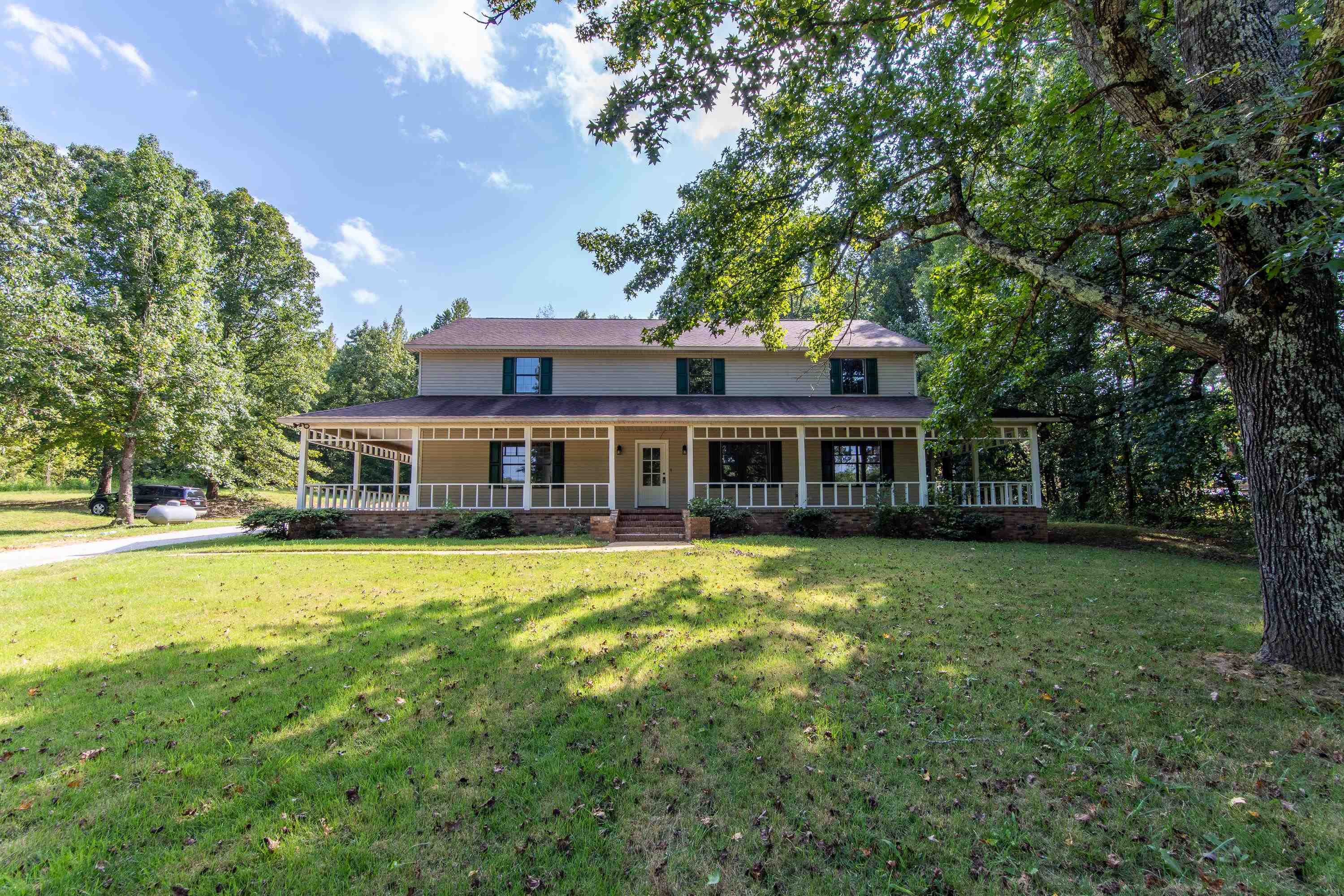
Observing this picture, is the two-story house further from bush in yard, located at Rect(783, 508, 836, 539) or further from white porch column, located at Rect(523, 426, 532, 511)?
bush in yard, located at Rect(783, 508, 836, 539)

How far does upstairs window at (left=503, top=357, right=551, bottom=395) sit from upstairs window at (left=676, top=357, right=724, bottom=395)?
4.15m

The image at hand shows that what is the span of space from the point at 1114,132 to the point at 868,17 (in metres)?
3.78

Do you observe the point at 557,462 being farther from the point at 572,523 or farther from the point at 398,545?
the point at 398,545

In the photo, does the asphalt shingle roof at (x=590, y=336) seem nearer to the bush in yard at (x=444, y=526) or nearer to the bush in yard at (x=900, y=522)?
the bush in yard at (x=900, y=522)

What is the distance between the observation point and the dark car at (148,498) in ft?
68.5

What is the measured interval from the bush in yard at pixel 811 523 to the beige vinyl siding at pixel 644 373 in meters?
4.99

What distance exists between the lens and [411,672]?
420 centimetres

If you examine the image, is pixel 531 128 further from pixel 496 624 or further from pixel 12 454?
pixel 12 454

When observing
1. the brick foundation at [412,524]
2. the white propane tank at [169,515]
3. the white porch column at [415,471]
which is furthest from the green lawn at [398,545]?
the white propane tank at [169,515]

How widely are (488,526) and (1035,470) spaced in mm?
14236

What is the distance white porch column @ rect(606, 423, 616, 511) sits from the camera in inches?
544

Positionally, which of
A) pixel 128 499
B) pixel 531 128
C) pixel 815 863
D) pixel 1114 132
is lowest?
pixel 815 863

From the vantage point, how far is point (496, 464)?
15.8m

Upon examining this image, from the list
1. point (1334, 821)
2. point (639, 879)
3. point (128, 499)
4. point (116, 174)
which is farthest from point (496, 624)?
point (116, 174)
